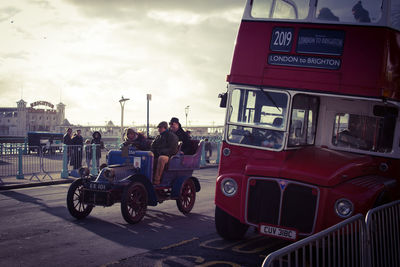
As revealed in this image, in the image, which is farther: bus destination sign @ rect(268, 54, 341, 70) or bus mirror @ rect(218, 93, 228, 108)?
bus mirror @ rect(218, 93, 228, 108)

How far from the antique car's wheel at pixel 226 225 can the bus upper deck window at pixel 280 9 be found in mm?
3371

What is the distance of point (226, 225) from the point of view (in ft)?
24.0

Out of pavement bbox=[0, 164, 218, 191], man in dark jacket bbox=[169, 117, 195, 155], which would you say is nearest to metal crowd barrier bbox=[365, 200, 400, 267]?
man in dark jacket bbox=[169, 117, 195, 155]

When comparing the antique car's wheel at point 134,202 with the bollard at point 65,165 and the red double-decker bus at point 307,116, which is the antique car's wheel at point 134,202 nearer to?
the red double-decker bus at point 307,116

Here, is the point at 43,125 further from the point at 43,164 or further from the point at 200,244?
the point at 200,244

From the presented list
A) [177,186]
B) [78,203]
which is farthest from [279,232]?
[78,203]

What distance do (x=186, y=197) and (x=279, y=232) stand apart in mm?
4188

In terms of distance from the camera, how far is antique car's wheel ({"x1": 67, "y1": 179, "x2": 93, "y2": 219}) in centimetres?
888

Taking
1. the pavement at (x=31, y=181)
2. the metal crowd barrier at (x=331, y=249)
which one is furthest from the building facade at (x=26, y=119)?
the metal crowd barrier at (x=331, y=249)

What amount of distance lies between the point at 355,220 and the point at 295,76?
114 inches

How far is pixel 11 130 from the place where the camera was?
122375 millimetres

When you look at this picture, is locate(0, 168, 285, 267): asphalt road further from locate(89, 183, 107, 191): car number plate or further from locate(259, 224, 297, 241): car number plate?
locate(89, 183, 107, 191): car number plate

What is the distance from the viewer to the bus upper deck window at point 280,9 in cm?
727

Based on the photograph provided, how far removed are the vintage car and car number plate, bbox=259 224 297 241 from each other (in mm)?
3052
